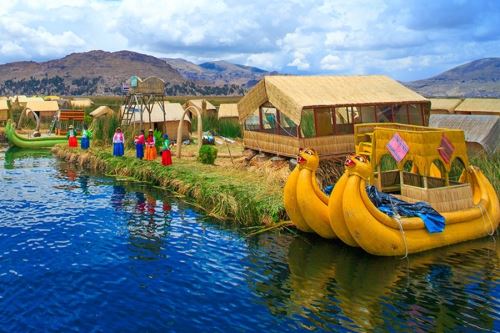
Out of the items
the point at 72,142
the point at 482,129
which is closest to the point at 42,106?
the point at 72,142

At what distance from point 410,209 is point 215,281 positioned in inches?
212

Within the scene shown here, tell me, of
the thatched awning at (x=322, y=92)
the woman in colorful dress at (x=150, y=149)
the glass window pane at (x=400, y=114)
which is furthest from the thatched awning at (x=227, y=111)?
the glass window pane at (x=400, y=114)

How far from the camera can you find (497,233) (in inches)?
567

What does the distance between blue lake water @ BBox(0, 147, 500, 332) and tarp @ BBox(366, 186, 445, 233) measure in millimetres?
809

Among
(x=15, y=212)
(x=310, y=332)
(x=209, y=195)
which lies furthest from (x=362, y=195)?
(x=15, y=212)

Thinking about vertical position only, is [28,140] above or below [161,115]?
below

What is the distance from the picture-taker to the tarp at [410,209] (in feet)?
41.3

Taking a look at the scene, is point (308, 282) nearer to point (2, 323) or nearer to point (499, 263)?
point (499, 263)

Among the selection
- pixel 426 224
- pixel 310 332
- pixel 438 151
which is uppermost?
pixel 438 151

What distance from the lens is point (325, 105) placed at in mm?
17688

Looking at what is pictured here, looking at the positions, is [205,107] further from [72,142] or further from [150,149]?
[150,149]

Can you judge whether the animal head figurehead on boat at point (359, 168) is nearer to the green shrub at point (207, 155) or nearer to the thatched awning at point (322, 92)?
the thatched awning at point (322, 92)

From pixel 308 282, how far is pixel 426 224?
3.49 m

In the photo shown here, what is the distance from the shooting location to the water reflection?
31.0 ft
